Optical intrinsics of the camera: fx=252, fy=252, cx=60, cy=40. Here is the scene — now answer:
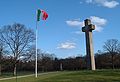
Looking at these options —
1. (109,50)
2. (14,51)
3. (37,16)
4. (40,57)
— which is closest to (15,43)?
(14,51)

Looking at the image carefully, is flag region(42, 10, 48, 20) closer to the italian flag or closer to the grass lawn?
the italian flag

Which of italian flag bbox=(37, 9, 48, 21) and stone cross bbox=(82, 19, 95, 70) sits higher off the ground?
italian flag bbox=(37, 9, 48, 21)

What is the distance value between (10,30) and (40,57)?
33797 millimetres

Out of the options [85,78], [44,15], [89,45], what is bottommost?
[85,78]

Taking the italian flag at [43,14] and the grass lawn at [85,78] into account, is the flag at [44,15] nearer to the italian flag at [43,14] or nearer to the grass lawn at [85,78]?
the italian flag at [43,14]

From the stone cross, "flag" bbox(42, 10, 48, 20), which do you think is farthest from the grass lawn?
"flag" bbox(42, 10, 48, 20)

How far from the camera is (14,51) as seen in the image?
5634cm

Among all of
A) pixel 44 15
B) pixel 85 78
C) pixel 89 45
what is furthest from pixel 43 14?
pixel 85 78

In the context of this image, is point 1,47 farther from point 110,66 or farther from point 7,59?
point 110,66

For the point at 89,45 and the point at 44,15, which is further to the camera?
the point at 89,45

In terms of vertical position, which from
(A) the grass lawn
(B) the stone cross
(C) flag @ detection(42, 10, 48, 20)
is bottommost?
(A) the grass lawn

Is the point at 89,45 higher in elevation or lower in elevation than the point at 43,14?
lower

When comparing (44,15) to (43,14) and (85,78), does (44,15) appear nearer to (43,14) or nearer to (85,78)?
(43,14)

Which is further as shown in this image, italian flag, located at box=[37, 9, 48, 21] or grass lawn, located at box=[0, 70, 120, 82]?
italian flag, located at box=[37, 9, 48, 21]
